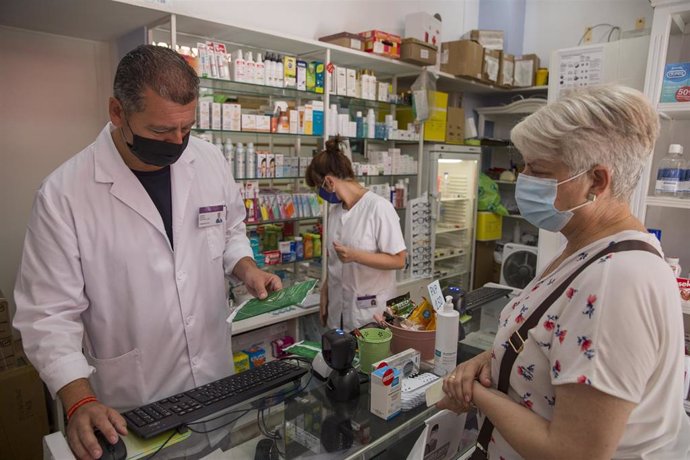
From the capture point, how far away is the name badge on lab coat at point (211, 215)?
5.78ft

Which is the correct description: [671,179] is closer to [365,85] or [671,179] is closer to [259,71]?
[365,85]

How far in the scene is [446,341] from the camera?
5.19 ft

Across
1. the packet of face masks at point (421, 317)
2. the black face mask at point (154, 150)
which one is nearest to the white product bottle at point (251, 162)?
the black face mask at point (154, 150)

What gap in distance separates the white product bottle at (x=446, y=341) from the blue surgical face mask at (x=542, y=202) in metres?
0.50

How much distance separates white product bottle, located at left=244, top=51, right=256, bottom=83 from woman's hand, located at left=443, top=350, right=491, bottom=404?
2.57 metres

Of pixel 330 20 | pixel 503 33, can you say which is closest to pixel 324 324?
pixel 330 20

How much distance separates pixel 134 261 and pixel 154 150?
0.39 meters

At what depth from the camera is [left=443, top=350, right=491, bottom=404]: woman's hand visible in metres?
1.12

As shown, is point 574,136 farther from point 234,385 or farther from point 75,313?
point 75,313

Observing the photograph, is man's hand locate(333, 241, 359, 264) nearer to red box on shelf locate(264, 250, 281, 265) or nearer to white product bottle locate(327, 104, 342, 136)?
red box on shelf locate(264, 250, 281, 265)

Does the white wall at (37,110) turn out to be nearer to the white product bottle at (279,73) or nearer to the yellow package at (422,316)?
the white product bottle at (279,73)

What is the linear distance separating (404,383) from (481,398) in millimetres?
468

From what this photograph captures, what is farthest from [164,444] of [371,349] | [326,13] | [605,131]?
[326,13]

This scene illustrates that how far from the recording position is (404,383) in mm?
1495
